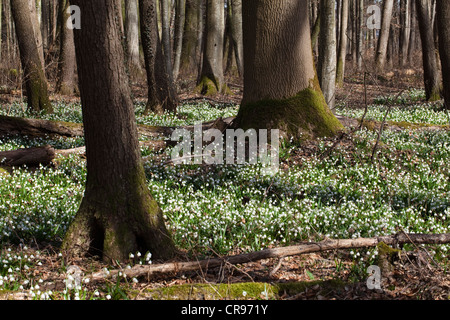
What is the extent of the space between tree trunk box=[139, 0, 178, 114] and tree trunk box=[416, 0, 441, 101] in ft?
30.1

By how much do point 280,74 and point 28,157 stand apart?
459 centimetres

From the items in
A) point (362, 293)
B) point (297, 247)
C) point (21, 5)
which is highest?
point (21, 5)

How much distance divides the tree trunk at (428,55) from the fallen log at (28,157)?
13270mm

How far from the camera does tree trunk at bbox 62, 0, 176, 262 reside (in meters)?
4.14

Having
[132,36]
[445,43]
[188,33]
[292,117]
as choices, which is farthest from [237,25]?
[292,117]

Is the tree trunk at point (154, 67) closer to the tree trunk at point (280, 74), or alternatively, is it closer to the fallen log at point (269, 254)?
the tree trunk at point (280, 74)

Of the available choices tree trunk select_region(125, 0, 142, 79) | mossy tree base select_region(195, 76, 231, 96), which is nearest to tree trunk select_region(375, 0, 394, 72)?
mossy tree base select_region(195, 76, 231, 96)

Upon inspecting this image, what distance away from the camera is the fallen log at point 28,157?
7438 millimetres

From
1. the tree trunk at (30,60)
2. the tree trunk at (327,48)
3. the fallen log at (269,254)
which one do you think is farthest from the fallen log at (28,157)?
the tree trunk at (327,48)

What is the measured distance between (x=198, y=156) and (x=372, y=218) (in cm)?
338

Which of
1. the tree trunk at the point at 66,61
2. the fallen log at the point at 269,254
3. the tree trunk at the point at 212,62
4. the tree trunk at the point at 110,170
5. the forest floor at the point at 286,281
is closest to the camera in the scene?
the forest floor at the point at 286,281

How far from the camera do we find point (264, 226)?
5121mm
